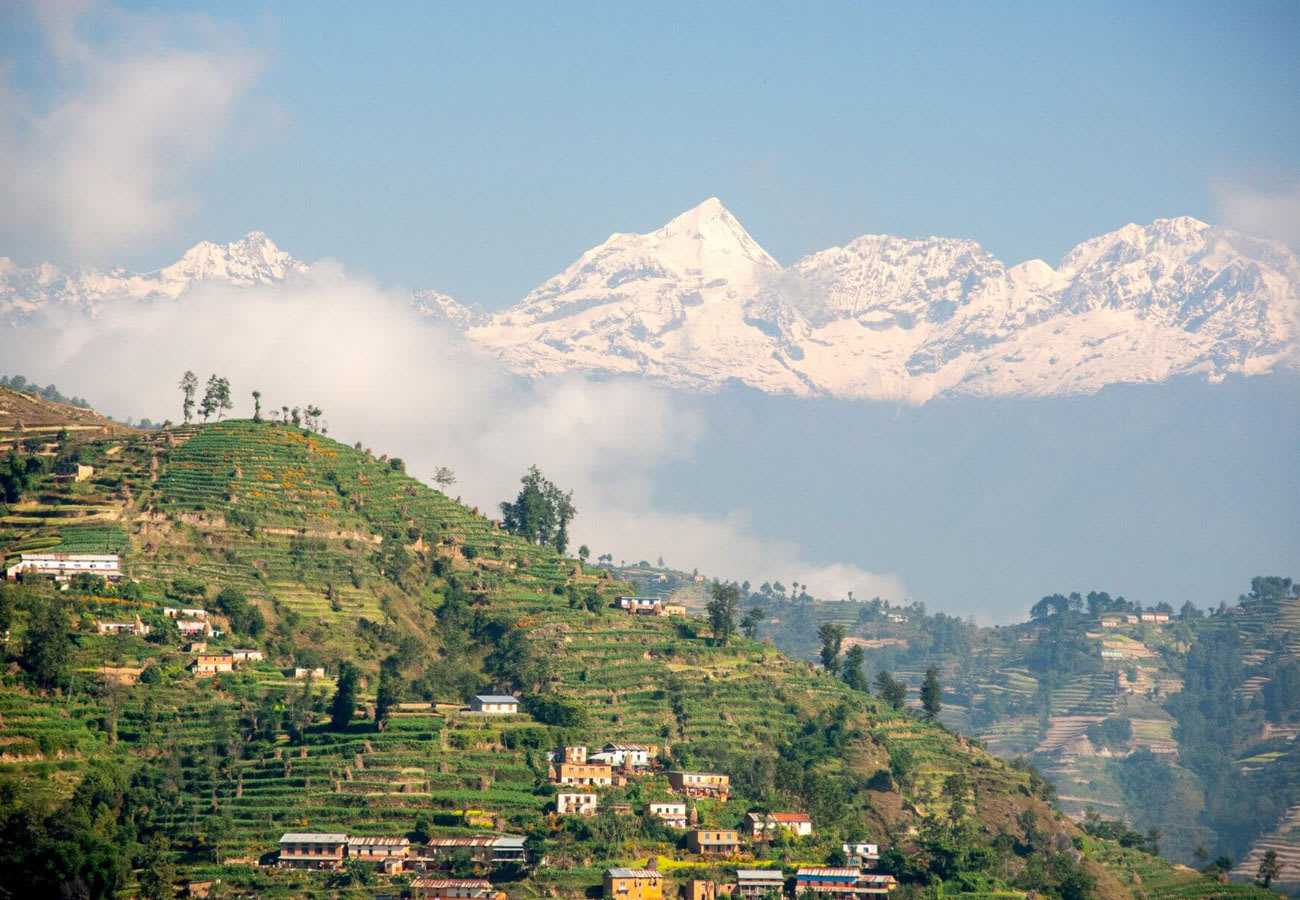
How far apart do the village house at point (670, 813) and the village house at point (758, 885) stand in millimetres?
5417

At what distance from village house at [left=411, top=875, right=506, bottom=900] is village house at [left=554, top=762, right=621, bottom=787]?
1139 centimetres

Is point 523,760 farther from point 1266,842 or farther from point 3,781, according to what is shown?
point 1266,842

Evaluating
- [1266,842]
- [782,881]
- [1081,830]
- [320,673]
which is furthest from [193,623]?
[1266,842]

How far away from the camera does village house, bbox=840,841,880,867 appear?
107 meters

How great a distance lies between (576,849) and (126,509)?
3824cm

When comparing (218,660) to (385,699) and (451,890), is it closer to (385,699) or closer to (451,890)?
(385,699)

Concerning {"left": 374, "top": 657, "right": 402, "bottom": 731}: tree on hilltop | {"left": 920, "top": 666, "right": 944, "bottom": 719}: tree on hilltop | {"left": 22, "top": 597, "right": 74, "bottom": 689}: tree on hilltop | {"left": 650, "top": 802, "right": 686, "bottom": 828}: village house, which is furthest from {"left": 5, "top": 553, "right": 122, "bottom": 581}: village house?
{"left": 920, "top": 666, "right": 944, "bottom": 719}: tree on hilltop

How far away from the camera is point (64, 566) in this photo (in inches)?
4589

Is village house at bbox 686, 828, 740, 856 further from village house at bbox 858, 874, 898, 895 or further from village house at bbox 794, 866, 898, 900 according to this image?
village house at bbox 858, 874, 898, 895

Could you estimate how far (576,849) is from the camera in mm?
102125

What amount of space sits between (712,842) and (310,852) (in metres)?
19.3

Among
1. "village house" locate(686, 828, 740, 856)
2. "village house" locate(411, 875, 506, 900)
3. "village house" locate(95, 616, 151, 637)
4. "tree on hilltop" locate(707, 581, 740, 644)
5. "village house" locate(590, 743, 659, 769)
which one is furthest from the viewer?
"tree on hilltop" locate(707, 581, 740, 644)

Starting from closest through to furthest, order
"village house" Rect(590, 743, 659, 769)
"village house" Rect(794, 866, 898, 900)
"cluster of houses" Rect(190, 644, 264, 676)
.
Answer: "village house" Rect(794, 866, 898, 900), "village house" Rect(590, 743, 659, 769), "cluster of houses" Rect(190, 644, 264, 676)

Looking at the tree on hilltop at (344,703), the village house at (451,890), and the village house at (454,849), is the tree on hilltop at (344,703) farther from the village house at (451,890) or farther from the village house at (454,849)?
the village house at (451,890)
